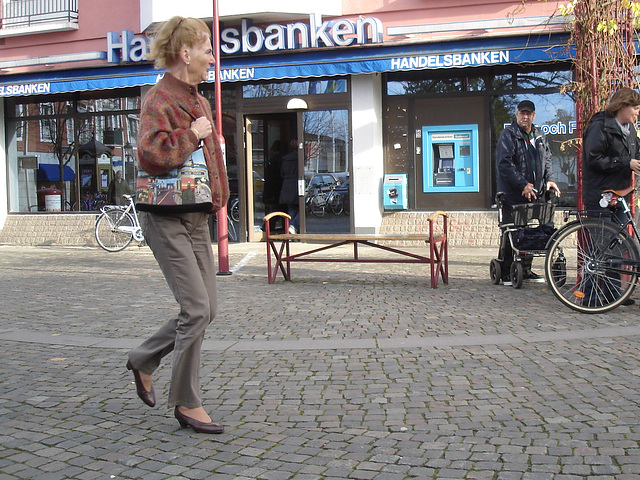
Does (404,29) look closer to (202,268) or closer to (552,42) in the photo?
(552,42)

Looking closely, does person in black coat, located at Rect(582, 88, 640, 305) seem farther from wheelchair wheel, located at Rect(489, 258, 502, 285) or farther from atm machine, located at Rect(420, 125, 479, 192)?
atm machine, located at Rect(420, 125, 479, 192)

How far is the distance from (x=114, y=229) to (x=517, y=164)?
8.29 metres

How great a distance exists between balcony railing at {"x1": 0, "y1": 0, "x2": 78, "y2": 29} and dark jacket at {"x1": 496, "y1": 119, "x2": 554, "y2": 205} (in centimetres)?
1077

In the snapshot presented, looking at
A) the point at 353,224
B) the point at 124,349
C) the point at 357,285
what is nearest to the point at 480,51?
the point at 353,224

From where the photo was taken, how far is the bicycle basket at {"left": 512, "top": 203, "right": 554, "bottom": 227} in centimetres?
762

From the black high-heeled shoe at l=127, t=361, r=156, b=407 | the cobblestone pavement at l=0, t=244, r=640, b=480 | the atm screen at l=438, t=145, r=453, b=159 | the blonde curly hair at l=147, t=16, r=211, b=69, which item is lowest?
the cobblestone pavement at l=0, t=244, r=640, b=480

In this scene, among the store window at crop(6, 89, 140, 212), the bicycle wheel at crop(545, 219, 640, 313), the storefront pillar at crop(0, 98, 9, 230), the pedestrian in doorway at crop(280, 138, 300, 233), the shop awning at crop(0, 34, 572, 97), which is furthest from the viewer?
the storefront pillar at crop(0, 98, 9, 230)

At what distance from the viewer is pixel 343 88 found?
13.6 m

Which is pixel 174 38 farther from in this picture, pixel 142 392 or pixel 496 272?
pixel 496 272

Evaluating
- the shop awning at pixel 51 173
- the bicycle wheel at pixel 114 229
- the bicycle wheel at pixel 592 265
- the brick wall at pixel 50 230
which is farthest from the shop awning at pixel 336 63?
the bicycle wheel at pixel 592 265

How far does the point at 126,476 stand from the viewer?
2943mm

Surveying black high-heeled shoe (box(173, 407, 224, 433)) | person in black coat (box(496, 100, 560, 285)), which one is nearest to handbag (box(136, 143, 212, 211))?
black high-heeled shoe (box(173, 407, 224, 433))

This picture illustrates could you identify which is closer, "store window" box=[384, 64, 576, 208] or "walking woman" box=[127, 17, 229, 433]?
"walking woman" box=[127, 17, 229, 433]

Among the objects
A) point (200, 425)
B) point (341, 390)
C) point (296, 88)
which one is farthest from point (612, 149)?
point (296, 88)
